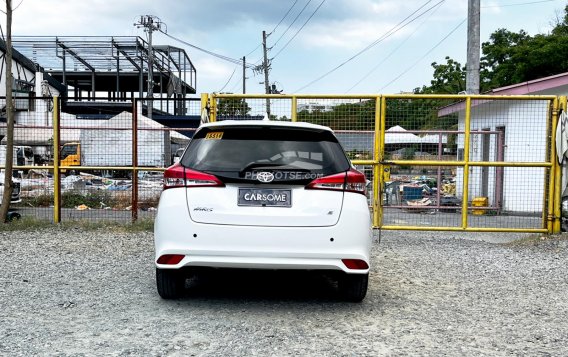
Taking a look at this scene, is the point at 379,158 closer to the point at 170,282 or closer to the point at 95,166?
the point at 170,282

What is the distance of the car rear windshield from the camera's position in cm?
466

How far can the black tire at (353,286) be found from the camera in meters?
5.09

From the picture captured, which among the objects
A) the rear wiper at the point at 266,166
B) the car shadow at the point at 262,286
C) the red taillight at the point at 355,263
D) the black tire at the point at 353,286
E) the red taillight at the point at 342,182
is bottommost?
the car shadow at the point at 262,286

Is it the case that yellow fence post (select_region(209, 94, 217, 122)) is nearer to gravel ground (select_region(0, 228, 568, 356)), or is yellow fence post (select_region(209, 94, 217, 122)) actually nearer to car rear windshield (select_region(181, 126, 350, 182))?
gravel ground (select_region(0, 228, 568, 356))

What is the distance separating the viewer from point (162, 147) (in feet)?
35.8

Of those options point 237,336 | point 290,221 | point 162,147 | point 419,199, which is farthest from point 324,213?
point 162,147

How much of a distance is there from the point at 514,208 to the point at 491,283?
12.6 ft

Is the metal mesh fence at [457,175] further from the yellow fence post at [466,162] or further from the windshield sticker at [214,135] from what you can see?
the windshield sticker at [214,135]

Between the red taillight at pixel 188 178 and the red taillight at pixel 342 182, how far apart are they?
0.80 metres

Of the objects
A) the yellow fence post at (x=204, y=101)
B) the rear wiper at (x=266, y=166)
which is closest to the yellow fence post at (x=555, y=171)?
the yellow fence post at (x=204, y=101)

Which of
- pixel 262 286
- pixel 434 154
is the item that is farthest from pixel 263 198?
pixel 434 154

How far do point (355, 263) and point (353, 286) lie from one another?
520 mm

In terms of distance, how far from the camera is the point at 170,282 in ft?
16.7

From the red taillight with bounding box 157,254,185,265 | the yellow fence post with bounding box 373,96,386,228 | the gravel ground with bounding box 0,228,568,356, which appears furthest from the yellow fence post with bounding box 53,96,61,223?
the red taillight with bounding box 157,254,185,265
